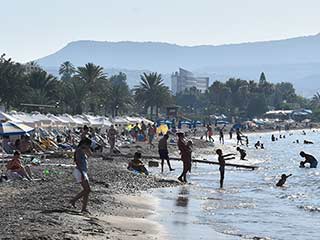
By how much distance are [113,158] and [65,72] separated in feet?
406

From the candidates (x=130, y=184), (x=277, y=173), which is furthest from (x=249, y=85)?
(x=130, y=184)

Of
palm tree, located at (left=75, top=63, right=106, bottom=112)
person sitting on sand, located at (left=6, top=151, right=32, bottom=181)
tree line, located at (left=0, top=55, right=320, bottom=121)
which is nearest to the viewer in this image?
person sitting on sand, located at (left=6, top=151, right=32, bottom=181)

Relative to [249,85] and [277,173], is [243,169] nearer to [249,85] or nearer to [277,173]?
[277,173]

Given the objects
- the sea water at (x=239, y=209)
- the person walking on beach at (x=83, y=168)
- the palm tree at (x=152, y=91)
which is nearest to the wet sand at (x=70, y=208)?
the person walking on beach at (x=83, y=168)

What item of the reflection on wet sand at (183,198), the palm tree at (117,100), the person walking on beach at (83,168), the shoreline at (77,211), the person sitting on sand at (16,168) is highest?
the palm tree at (117,100)

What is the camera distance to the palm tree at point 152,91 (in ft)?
330

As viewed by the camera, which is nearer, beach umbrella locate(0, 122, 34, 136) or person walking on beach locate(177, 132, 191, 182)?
beach umbrella locate(0, 122, 34, 136)

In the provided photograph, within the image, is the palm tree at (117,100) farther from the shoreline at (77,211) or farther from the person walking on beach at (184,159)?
the shoreline at (77,211)

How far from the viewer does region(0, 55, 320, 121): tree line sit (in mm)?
67188

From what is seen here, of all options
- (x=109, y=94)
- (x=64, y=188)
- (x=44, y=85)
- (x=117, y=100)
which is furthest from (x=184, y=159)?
(x=117, y=100)

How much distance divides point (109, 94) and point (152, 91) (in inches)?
362

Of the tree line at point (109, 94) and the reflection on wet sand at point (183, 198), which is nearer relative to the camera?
the reflection on wet sand at point (183, 198)

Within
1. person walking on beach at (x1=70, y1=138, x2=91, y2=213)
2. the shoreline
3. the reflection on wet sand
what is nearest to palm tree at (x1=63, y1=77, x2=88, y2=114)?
the shoreline

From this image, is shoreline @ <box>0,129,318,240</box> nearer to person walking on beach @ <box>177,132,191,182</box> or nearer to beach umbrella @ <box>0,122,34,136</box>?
person walking on beach @ <box>177,132,191,182</box>
